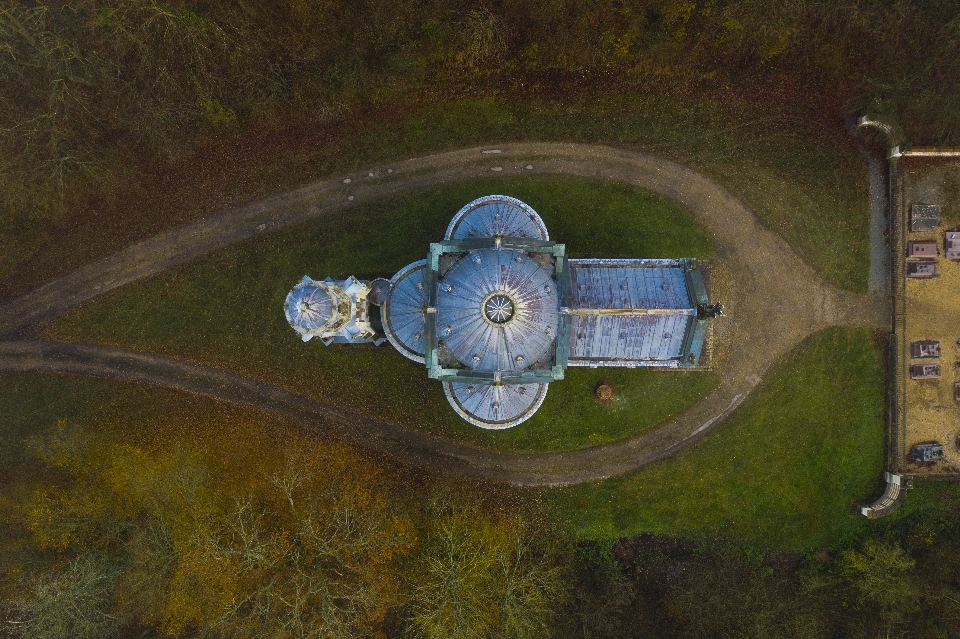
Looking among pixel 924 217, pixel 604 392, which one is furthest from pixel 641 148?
pixel 924 217

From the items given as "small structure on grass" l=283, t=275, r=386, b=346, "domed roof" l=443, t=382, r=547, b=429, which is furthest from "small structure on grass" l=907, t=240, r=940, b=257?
"small structure on grass" l=283, t=275, r=386, b=346

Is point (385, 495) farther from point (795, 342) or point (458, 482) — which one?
point (795, 342)

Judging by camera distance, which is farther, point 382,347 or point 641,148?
point 641,148

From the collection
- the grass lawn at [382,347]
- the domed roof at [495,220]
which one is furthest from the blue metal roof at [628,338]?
the domed roof at [495,220]

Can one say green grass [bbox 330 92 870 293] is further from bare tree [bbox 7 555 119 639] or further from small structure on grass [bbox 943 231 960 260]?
bare tree [bbox 7 555 119 639]

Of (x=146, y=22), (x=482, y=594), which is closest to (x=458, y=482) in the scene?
(x=482, y=594)

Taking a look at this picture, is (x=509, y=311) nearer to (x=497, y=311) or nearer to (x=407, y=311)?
(x=497, y=311)
